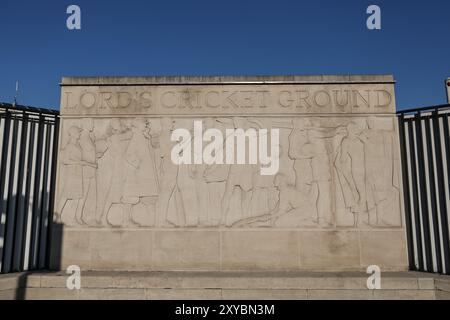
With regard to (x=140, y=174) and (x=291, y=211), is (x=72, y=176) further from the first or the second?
(x=291, y=211)

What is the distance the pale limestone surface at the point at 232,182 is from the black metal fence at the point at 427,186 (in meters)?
0.30

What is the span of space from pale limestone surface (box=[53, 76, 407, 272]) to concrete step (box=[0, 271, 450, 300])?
2.60 ft

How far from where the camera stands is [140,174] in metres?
8.28

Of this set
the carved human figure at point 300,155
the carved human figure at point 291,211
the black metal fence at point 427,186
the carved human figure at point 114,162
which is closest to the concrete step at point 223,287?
the black metal fence at point 427,186

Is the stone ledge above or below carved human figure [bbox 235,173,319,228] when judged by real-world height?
above

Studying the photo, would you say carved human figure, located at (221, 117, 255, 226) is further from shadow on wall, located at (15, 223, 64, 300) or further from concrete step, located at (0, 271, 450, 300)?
shadow on wall, located at (15, 223, 64, 300)

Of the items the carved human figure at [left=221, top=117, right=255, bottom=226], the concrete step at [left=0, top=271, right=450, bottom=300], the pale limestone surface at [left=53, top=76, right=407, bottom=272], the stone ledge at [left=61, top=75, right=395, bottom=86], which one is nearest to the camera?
the concrete step at [left=0, top=271, right=450, bottom=300]

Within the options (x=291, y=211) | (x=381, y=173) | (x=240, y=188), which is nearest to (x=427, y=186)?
(x=381, y=173)

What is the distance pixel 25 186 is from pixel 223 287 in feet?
15.5

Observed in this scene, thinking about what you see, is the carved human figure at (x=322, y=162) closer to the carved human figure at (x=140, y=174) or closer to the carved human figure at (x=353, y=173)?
the carved human figure at (x=353, y=173)

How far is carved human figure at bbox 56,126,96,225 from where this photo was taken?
8.20 meters

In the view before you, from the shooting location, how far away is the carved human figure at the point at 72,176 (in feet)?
26.9

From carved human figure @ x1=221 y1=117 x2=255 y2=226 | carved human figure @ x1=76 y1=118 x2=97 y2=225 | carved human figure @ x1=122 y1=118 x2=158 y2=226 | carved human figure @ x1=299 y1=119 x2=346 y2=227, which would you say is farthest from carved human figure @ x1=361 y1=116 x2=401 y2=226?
carved human figure @ x1=76 y1=118 x2=97 y2=225
